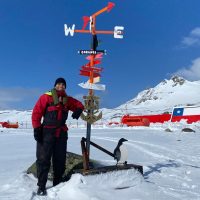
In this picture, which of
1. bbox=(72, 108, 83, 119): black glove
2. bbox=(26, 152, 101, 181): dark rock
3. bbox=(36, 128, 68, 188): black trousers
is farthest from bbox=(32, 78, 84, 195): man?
bbox=(26, 152, 101, 181): dark rock

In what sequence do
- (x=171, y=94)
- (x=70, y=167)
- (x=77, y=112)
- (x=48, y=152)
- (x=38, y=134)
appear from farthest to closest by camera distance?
(x=171, y=94), (x=70, y=167), (x=77, y=112), (x=48, y=152), (x=38, y=134)

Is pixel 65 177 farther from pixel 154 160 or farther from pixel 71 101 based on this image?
pixel 154 160

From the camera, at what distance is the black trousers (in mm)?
6086

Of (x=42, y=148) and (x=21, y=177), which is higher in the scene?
(x=42, y=148)

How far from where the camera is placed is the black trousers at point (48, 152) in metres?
6.09

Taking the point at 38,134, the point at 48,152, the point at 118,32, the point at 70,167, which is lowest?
the point at 70,167

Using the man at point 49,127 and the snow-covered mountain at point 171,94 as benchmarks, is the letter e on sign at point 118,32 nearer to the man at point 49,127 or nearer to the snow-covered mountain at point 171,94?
the man at point 49,127

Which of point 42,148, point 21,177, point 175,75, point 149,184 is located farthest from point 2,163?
point 175,75

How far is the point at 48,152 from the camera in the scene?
6121 mm

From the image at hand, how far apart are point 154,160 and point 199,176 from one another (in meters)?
2.33

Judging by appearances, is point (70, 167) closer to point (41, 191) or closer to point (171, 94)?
point (41, 191)

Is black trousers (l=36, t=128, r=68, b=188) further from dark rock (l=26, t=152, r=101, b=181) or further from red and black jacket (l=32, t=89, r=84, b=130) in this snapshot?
dark rock (l=26, t=152, r=101, b=181)

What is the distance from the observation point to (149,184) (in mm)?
6676

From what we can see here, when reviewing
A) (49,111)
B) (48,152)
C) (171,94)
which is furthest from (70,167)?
(171,94)
